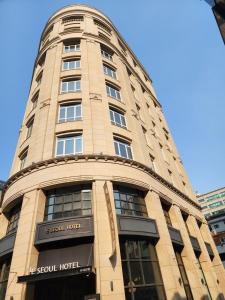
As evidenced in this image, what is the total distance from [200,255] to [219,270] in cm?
417

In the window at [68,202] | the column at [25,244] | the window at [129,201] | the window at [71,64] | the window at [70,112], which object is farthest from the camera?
the window at [71,64]

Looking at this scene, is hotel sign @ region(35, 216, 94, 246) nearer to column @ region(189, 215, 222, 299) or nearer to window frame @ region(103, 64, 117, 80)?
column @ region(189, 215, 222, 299)

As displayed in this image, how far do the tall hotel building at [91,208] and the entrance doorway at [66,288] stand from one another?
5cm

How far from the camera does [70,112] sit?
21281 mm

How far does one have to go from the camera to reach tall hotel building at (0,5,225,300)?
1296 cm

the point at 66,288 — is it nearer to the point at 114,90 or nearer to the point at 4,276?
the point at 4,276

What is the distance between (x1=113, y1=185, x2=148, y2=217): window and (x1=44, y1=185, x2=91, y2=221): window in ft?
7.21

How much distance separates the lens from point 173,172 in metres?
27.5

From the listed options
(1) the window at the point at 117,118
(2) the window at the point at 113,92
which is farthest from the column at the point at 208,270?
(2) the window at the point at 113,92

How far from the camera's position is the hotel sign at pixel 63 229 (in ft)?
44.9

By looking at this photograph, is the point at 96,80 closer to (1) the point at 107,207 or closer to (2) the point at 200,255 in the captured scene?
(1) the point at 107,207

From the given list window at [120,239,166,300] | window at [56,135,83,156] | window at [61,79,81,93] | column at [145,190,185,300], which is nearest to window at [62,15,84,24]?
window at [61,79,81,93]

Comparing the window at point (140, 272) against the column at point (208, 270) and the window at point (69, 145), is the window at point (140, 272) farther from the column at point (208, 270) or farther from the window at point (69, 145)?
the column at point (208, 270)

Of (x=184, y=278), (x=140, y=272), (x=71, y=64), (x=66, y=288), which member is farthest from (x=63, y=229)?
(x=71, y=64)
